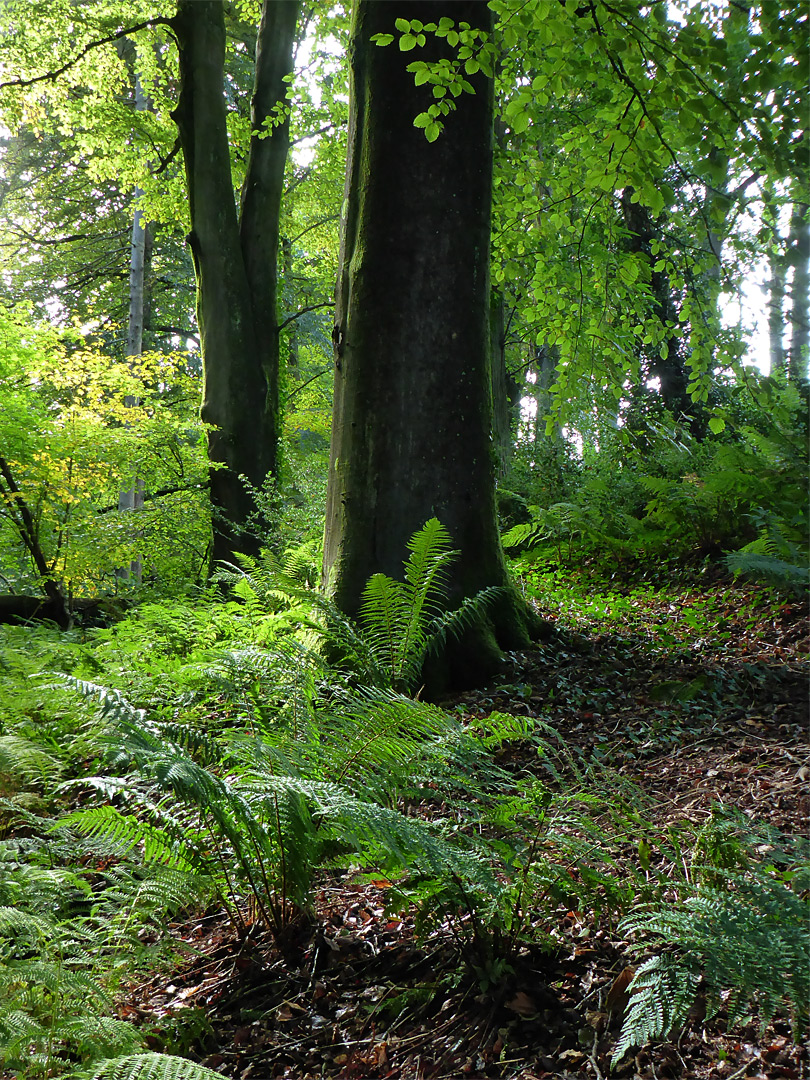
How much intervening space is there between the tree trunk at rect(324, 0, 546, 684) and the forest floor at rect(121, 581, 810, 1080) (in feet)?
4.57

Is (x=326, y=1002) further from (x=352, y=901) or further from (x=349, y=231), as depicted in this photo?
(x=349, y=231)

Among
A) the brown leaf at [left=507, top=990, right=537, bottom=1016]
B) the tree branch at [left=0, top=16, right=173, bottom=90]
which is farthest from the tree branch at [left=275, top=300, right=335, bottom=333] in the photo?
the brown leaf at [left=507, top=990, right=537, bottom=1016]

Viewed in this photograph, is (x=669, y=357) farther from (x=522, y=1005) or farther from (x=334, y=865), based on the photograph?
(x=522, y=1005)

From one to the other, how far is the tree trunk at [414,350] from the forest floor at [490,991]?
1.39 m

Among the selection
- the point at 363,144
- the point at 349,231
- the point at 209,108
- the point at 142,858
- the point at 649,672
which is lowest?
the point at 142,858

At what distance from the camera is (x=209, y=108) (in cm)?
845

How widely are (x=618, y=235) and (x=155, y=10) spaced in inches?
345

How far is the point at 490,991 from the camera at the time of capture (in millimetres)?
1723

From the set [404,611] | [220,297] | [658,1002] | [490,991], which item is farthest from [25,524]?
[658,1002]

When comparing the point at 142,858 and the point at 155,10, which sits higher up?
the point at 155,10

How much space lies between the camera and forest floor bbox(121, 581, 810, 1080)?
149 centimetres

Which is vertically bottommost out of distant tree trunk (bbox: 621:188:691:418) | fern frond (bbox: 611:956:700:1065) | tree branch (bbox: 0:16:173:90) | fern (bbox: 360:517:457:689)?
fern frond (bbox: 611:956:700:1065)

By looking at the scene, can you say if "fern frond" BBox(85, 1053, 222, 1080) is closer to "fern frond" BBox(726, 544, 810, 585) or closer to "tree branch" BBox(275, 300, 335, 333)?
"fern frond" BBox(726, 544, 810, 585)

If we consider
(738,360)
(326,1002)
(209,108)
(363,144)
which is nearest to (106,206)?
(209,108)
